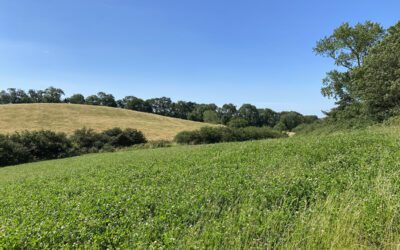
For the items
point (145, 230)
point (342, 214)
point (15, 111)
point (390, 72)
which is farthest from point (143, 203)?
point (15, 111)

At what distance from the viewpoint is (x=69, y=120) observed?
6338 cm

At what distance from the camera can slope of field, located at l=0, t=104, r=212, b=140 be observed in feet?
181

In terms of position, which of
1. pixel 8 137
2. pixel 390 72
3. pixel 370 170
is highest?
pixel 390 72

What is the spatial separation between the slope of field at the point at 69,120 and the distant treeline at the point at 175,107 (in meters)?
33.2

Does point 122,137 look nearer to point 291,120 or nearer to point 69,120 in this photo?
point 69,120

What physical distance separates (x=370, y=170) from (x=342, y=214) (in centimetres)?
270

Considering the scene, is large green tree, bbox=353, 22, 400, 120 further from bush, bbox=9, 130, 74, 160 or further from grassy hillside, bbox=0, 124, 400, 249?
bush, bbox=9, 130, 74, 160

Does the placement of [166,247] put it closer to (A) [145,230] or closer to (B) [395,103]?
(A) [145,230]

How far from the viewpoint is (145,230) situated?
4512 mm

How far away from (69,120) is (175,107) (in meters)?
57.3

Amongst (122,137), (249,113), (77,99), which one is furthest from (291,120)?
(77,99)

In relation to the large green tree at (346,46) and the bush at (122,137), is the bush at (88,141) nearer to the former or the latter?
the bush at (122,137)

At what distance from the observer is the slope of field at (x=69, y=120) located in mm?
55219

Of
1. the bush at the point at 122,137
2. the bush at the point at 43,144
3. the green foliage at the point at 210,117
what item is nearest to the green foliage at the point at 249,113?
the green foliage at the point at 210,117
